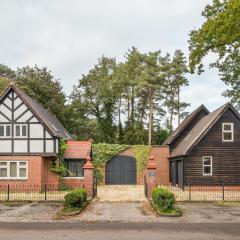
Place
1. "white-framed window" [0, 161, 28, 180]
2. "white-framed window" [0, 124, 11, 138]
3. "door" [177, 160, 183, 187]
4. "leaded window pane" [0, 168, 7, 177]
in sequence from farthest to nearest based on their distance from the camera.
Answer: "door" [177, 160, 183, 187] → "white-framed window" [0, 124, 11, 138] → "leaded window pane" [0, 168, 7, 177] → "white-framed window" [0, 161, 28, 180]

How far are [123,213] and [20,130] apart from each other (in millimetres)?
16299

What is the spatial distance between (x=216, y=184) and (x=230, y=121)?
5.04 meters

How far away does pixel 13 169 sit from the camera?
114 ft

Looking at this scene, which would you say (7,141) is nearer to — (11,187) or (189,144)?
(11,187)

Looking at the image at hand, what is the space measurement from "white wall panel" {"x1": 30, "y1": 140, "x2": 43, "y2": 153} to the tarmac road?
1740 cm

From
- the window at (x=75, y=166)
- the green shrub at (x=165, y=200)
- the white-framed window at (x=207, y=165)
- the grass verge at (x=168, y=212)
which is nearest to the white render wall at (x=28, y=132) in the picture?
the window at (x=75, y=166)

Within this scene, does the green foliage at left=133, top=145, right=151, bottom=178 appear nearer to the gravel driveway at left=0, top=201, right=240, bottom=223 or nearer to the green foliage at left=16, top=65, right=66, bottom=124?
the green foliage at left=16, top=65, right=66, bottom=124

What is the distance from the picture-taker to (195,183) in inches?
1416

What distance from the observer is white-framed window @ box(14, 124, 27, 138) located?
115 feet

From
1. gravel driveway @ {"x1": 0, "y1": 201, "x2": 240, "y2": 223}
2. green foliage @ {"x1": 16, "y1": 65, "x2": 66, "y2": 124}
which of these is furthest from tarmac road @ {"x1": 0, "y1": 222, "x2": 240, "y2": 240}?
green foliage @ {"x1": 16, "y1": 65, "x2": 66, "y2": 124}

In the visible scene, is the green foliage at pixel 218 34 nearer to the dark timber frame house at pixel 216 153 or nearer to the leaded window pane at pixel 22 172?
the dark timber frame house at pixel 216 153

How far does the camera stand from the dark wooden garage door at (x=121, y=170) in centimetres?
4597

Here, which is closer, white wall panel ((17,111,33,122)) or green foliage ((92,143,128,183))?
white wall panel ((17,111,33,122))

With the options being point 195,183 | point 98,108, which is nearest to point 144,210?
point 195,183
